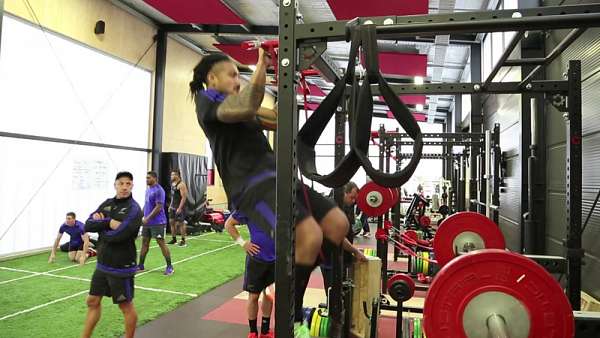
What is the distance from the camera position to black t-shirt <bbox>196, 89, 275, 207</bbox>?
1.63 m

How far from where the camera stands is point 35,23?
648cm

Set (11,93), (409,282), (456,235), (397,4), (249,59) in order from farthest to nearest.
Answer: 1. (249,59)
2. (11,93)
3. (397,4)
4. (456,235)
5. (409,282)

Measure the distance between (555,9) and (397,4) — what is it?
4.04 m

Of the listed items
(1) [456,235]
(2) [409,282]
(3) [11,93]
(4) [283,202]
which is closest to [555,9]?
(4) [283,202]

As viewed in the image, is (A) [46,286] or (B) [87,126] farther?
(B) [87,126]

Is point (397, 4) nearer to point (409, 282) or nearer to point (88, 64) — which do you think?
point (409, 282)

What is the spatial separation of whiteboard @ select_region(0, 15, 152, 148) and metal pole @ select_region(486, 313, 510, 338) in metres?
6.83

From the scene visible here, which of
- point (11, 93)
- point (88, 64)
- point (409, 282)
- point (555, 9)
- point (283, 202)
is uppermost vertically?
point (88, 64)

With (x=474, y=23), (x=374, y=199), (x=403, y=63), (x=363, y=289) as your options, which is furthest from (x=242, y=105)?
(x=403, y=63)

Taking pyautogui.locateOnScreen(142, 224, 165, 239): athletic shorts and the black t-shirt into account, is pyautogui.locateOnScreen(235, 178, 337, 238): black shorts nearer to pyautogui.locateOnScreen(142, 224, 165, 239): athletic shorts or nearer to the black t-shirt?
the black t-shirt

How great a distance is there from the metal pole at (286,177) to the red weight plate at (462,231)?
A: 2532 millimetres

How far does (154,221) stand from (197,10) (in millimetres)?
3351

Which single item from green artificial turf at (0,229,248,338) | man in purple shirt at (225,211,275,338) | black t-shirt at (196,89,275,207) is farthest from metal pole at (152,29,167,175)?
black t-shirt at (196,89,275,207)

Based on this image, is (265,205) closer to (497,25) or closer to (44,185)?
(497,25)
